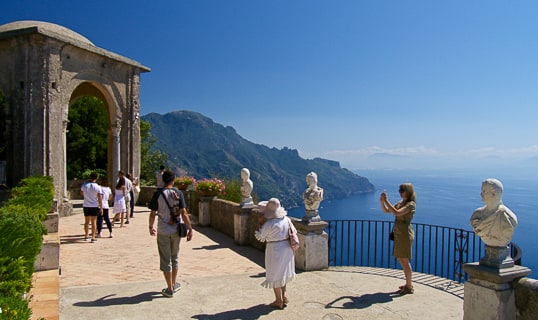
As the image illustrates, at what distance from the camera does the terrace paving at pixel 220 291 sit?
5238 millimetres

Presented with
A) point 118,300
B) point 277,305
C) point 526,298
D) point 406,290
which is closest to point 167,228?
point 118,300

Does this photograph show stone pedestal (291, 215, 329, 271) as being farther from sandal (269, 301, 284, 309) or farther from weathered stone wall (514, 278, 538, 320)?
weathered stone wall (514, 278, 538, 320)

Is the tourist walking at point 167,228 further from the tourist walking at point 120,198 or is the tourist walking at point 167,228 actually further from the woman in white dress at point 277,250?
the tourist walking at point 120,198

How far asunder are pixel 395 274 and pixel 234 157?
173284 mm

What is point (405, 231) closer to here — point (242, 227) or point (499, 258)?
point (499, 258)

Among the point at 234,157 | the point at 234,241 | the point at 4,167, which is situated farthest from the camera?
the point at 234,157

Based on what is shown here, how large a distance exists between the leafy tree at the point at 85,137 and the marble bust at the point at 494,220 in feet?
85.7

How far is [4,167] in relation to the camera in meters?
14.1

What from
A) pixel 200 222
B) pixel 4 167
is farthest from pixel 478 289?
pixel 4 167

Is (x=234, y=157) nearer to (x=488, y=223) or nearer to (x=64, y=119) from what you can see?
(x=64, y=119)

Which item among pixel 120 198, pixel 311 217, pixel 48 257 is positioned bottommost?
pixel 48 257

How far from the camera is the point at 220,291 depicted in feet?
20.2

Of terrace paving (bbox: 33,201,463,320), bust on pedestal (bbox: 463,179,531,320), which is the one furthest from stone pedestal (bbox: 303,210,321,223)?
bust on pedestal (bbox: 463,179,531,320)

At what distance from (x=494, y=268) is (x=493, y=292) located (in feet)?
0.82
